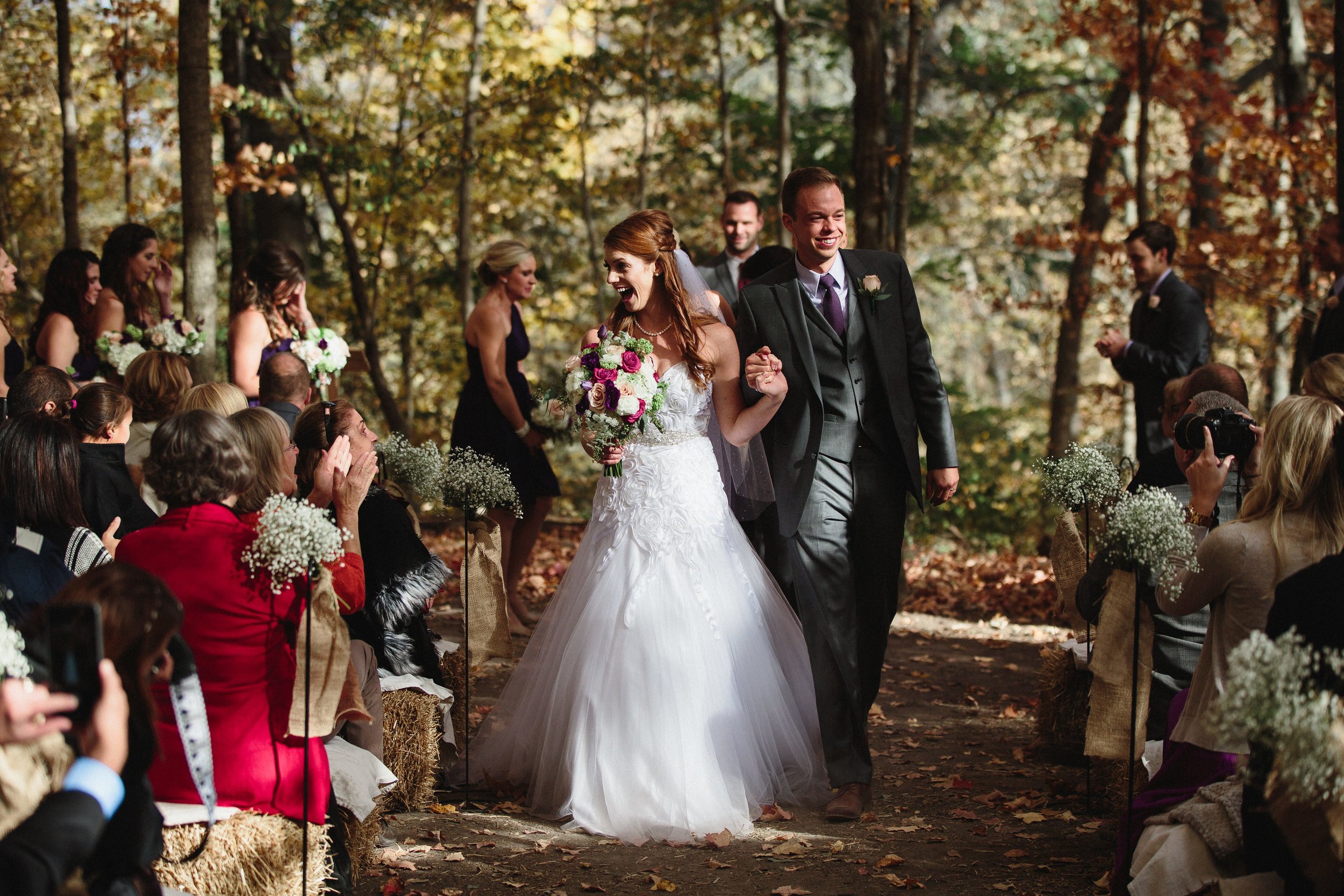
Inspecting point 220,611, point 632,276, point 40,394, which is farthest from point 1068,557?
point 40,394

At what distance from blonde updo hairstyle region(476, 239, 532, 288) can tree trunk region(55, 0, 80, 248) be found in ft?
17.6

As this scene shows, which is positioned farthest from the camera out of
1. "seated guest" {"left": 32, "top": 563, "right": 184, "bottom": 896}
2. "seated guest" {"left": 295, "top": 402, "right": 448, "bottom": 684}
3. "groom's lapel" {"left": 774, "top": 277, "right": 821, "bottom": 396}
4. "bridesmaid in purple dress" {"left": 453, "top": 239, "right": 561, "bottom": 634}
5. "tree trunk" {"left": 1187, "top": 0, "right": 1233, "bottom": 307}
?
"tree trunk" {"left": 1187, "top": 0, "right": 1233, "bottom": 307}

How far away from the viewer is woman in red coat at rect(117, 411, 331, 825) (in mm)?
3346

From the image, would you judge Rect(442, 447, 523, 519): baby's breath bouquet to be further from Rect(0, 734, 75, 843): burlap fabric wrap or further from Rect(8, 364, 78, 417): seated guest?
Rect(0, 734, 75, 843): burlap fabric wrap

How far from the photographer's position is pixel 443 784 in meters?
5.37

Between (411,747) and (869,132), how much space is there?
623cm

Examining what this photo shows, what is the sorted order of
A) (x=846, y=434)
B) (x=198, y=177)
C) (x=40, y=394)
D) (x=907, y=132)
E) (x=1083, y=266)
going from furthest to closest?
(x=1083, y=266) < (x=907, y=132) < (x=198, y=177) < (x=846, y=434) < (x=40, y=394)

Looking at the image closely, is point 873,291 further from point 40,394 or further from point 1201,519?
point 40,394

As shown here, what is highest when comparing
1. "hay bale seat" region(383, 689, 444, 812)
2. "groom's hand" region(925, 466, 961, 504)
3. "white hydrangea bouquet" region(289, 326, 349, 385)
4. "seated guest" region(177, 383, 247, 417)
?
"white hydrangea bouquet" region(289, 326, 349, 385)

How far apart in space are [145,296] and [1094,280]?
15441 millimetres

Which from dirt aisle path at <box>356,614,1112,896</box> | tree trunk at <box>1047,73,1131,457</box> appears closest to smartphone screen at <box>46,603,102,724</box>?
dirt aisle path at <box>356,614,1112,896</box>

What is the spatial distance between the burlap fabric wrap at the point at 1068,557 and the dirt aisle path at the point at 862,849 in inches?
34.8

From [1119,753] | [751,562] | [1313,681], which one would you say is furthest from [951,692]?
[1313,681]

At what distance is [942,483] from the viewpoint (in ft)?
17.1
